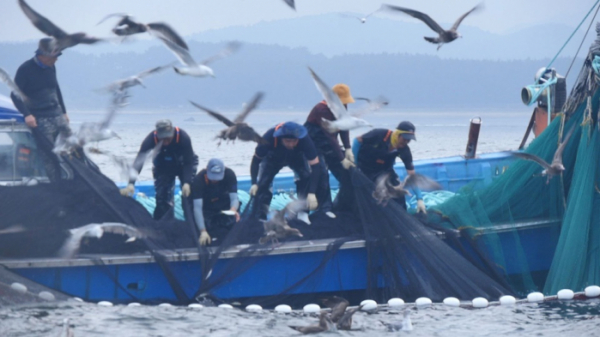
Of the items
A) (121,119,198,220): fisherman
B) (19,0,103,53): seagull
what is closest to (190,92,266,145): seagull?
(121,119,198,220): fisherman

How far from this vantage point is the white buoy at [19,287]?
811 cm

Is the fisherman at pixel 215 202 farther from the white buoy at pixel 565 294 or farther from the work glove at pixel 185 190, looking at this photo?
the white buoy at pixel 565 294

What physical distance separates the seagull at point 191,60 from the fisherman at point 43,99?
5.23ft

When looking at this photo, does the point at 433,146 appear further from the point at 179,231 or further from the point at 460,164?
the point at 179,231

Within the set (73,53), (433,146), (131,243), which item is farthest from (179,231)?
(73,53)

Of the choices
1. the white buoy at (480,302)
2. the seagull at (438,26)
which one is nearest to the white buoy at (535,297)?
the white buoy at (480,302)

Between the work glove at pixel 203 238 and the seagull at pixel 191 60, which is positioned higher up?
the seagull at pixel 191 60

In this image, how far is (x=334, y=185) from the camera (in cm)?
1195

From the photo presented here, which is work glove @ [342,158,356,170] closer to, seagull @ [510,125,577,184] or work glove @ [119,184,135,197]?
seagull @ [510,125,577,184]

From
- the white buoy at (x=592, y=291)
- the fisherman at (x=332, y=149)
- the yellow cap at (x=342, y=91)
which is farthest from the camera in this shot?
the yellow cap at (x=342, y=91)

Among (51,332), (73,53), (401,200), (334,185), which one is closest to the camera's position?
(51,332)

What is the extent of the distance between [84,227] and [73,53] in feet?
290

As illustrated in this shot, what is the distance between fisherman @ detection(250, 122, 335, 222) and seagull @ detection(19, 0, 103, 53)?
7.47 ft

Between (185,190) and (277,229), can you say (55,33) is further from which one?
(277,229)
